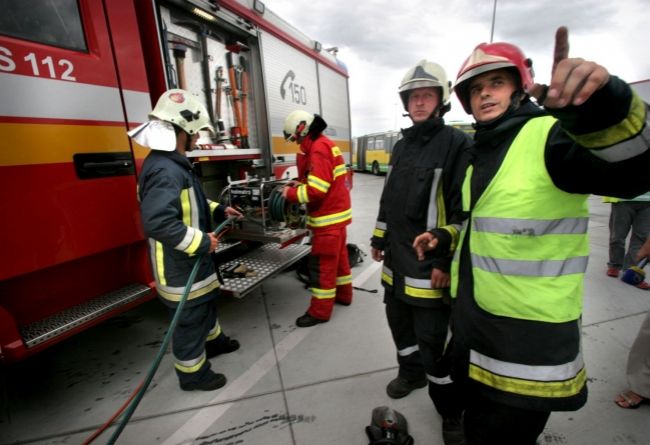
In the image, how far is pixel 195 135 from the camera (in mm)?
2182

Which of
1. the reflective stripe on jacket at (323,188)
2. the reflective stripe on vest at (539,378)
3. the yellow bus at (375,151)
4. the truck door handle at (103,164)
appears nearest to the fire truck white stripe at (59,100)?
the truck door handle at (103,164)

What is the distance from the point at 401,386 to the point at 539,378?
1.21 meters

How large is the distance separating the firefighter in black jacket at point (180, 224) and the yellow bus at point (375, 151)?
17.0m

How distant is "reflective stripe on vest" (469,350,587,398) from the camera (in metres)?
1.08

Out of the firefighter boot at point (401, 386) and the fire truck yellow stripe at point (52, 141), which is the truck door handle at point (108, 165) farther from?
the firefighter boot at point (401, 386)

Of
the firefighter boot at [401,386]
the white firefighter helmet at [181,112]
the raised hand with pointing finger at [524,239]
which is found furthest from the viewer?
the firefighter boot at [401,386]

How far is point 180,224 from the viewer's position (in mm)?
1826

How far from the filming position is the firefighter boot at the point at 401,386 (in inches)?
83.5

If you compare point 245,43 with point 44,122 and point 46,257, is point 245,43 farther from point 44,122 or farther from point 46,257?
point 46,257

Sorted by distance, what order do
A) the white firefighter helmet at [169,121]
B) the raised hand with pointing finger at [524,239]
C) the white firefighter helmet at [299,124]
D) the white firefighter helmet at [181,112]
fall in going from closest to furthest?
the raised hand with pointing finger at [524,239] < the white firefighter helmet at [169,121] < the white firefighter helmet at [181,112] < the white firefighter helmet at [299,124]

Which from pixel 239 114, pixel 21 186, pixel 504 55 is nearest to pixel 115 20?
pixel 21 186

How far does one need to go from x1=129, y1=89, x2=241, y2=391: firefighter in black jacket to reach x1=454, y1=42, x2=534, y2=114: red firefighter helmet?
1.60 meters

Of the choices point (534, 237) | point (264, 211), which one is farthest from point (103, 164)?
point (534, 237)

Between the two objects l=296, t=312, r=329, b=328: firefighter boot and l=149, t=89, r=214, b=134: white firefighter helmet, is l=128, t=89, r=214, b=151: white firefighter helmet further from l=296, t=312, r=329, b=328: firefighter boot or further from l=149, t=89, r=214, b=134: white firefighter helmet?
l=296, t=312, r=329, b=328: firefighter boot
